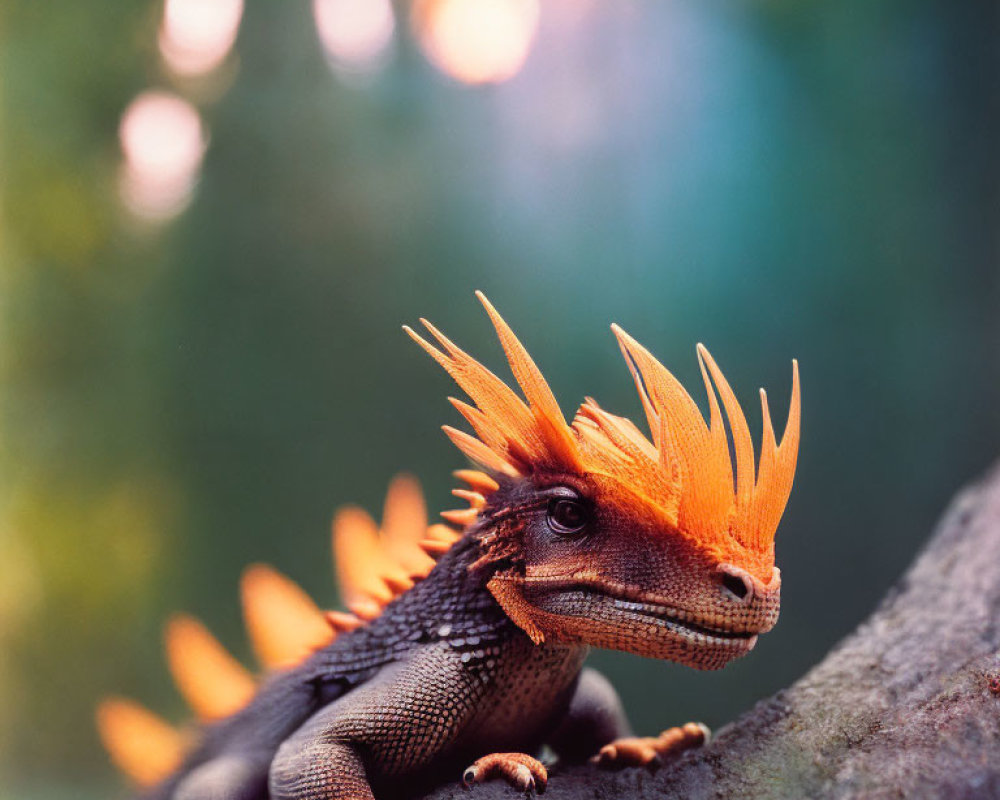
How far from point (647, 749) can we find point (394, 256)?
143 centimetres

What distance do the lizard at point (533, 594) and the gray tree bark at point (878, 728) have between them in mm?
66

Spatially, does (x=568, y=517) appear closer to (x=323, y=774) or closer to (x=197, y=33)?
(x=323, y=774)

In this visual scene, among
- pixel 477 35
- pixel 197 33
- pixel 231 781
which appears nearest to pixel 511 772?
pixel 231 781

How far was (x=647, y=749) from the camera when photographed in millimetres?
1040

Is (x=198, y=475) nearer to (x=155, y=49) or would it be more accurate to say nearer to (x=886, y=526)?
(x=155, y=49)

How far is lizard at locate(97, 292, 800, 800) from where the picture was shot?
34.1 inches

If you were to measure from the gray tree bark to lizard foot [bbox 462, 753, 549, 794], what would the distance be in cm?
1

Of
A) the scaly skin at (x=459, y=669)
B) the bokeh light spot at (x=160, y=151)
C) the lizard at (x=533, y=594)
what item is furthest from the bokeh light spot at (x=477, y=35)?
the scaly skin at (x=459, y=669)

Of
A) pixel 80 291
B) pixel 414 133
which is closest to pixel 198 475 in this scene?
pixel 80 291

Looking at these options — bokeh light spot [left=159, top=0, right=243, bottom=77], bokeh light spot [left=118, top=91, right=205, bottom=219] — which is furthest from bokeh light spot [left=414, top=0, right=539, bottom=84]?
bokeh light spot [left=118, top=91, right=205, bottom=219]

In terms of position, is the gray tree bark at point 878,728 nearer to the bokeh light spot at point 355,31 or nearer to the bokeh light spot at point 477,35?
the bokeh light spot at point 477,35

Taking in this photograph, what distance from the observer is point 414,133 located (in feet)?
7.06

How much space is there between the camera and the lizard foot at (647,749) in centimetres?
103

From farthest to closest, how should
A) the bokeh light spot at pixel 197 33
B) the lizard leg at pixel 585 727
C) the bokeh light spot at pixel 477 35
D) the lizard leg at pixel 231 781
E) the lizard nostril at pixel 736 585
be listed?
the bokeh light spot at pixel 197 33 < the bokeh light spot at pixel 477 35 < the lizard leg at pixel 585 727 < the lizard leg at pixel 231 781 < the lizard nostril at pixel 736 585
